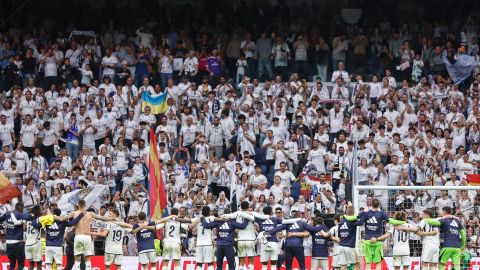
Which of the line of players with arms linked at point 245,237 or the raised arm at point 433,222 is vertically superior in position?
the raised arm at point 433,222

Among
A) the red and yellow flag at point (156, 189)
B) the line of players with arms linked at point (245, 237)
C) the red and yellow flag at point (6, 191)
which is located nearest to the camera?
the line of players with arms linked at point (245, 237)

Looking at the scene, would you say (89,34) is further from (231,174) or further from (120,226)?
(120,226)

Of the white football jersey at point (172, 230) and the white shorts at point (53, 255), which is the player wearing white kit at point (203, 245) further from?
the white shorts at point (53, 255)

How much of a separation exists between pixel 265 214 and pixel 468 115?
346 inches

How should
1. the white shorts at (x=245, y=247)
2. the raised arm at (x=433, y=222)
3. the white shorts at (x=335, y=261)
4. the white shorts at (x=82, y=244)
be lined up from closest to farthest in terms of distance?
the raised arm at (x=433, y=222), the white shorts at (x=82, y=244), the white shorts at (x=335, y=261), the white shorts at (x=245, y=247)

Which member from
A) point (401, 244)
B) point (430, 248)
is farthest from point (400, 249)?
point (430, 248)

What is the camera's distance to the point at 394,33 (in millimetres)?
39781

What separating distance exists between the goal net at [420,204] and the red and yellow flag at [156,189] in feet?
15.1

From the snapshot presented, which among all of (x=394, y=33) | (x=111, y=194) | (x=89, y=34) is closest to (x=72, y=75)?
(x=89, y=34)

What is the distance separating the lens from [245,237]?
30219 mm

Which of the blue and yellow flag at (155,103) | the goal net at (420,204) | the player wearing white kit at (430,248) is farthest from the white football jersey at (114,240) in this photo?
the blue and yellow flag at (155,103)

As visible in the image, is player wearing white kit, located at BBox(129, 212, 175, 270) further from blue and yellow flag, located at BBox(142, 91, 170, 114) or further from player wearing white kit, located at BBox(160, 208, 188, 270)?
blue and yellow flag, located at BBox(142, 91, 170, 114)

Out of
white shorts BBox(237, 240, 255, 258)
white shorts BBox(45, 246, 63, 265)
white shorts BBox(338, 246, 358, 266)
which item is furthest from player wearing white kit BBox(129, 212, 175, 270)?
white shorts BBox(338, 246, 358, 266)

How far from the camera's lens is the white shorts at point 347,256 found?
2942 centimetres
